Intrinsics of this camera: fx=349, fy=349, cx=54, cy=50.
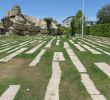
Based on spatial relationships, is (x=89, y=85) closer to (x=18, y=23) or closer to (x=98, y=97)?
(x=98, y=97)

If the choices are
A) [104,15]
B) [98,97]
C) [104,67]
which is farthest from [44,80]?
[104,15]

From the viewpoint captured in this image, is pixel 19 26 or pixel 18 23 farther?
pixel 18 23

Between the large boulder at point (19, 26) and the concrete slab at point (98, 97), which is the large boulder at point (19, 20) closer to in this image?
the large boulder at point (19, 26)

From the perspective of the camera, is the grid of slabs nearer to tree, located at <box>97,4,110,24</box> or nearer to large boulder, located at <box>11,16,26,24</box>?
large boulder, located at <box>11,16,26,24</box>

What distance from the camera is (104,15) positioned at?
453 ft

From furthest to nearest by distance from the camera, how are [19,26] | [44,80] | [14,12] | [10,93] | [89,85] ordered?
[14,12] → [19,26] → [44,80] → [89,85] → [10,93]

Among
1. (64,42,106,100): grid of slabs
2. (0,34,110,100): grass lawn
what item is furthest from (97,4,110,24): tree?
(64,42,106,100): grid of slabs

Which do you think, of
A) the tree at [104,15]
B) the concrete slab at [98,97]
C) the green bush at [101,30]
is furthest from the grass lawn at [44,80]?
the tree at [104,15]

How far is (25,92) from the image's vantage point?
787cm

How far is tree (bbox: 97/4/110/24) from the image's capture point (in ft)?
451

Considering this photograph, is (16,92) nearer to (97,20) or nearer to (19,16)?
(19,16)

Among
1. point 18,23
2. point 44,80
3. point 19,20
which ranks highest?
point 44,80

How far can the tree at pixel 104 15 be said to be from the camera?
137375 millimetres

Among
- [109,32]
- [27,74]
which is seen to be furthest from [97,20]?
[27,74]
